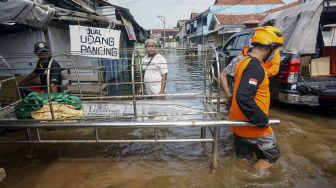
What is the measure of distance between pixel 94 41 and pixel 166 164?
82.9 inches

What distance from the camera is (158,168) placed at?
151 inches

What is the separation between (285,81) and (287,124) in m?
0.85

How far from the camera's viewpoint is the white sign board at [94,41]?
13.5ft

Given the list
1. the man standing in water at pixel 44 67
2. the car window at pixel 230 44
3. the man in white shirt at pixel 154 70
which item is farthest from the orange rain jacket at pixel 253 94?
the car window at pixel 230 44

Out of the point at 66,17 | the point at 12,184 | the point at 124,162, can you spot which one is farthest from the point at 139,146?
the point at 66,17

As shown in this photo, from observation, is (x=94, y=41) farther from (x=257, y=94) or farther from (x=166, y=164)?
(x=257, y=94)

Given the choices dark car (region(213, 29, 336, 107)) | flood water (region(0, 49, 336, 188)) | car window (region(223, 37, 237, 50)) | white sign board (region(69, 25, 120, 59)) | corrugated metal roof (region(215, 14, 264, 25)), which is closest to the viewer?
flood water (region(0, 49, 336, 188))

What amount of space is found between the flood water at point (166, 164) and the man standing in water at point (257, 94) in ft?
1.67

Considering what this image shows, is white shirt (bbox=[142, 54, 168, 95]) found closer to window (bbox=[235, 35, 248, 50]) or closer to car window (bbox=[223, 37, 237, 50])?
window (bbox=[235, 35, 248, 50])

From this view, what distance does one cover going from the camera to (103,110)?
4031 mm

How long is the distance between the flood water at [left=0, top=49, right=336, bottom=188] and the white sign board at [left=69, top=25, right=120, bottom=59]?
1.05 m

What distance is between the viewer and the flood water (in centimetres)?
340

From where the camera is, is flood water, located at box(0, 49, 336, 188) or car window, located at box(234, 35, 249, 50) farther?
car window, located at box(234, 35, 249, 50)

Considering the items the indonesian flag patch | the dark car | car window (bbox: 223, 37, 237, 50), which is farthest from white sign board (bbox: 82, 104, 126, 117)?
car window (bbox: 223, 37, 237, 50)
